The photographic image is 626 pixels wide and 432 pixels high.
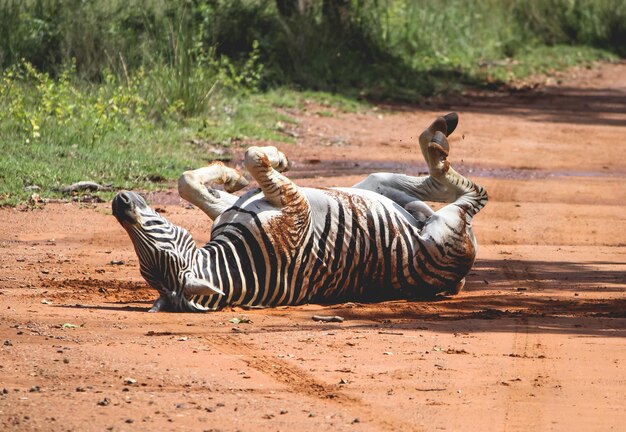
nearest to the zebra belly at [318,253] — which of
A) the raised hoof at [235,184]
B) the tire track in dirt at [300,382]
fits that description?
the raised hoof at [235,184]

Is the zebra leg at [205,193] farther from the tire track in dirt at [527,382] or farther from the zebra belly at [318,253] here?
the tire track in dirt at [527,382]

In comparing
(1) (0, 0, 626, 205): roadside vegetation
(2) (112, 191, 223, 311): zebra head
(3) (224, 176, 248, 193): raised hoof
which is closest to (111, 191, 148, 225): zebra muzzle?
(2) (112, 191, 223, 311): zebra head

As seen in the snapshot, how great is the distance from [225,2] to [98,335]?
1290cm

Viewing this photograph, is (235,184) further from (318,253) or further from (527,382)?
(527,382)

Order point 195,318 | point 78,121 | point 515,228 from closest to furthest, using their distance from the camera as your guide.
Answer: point 195,318 < point 515,228 < point 78,121

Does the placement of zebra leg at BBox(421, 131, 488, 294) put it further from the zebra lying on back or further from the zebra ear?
the zebra ear

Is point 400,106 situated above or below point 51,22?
below

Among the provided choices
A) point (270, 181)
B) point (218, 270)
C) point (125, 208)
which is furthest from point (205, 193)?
point (125, 208)

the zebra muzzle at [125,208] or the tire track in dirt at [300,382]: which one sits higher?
the zebra muzzle at [125,208]

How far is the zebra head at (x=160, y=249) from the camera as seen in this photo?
6623 mm

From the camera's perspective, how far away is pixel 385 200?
7824 mm

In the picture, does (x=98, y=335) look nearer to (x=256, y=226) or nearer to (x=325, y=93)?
(x=256, y=226)

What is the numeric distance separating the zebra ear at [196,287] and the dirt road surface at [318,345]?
5.6 inches

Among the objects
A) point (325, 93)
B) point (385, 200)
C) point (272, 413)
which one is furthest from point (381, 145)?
point (272, 413)
